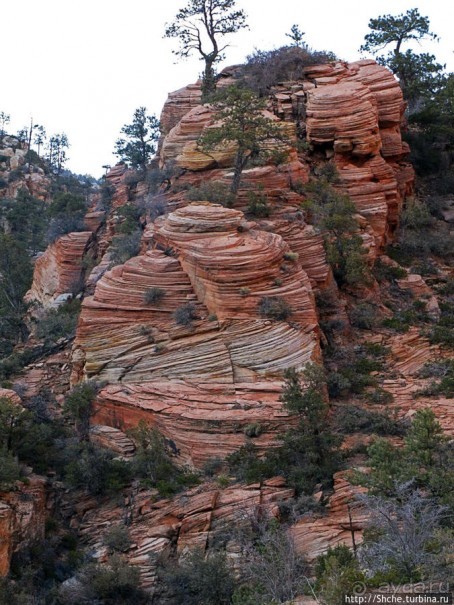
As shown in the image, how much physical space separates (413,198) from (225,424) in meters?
16.2

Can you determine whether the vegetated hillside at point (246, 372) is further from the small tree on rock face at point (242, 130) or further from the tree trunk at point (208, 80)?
the tree trunk at point (208, 80)

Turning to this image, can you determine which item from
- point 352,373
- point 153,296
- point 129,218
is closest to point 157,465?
point 153,296

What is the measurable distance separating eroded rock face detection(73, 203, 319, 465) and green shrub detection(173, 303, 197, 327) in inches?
2.6

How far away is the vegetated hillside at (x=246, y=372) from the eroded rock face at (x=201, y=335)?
0.21 ft

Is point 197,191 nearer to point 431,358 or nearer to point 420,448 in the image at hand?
point 431,358

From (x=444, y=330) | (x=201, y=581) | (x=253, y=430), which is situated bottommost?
(x=201, y=581)

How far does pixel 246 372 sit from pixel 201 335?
1839mm

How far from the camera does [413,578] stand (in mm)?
11383

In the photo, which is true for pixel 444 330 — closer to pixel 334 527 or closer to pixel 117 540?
pixel 334 527

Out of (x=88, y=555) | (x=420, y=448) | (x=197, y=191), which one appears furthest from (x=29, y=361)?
(x=420, y=448)

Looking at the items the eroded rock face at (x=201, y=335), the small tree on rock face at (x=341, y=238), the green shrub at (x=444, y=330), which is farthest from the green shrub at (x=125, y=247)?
the green shrub at (x=444, y=330)

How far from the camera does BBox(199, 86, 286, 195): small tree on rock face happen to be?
87.1ft

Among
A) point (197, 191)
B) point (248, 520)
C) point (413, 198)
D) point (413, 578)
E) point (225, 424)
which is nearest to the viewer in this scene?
point (413, 578)

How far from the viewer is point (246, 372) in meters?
20.9
